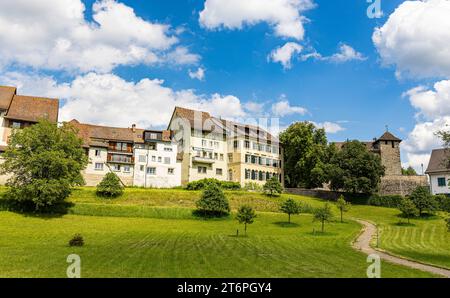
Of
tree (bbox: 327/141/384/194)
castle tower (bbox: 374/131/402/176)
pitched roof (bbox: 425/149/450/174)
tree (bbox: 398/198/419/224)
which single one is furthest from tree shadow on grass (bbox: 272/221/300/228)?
castle tower (bbox: 374/131/402/176)

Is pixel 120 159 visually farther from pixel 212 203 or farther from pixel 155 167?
pixel 212 203

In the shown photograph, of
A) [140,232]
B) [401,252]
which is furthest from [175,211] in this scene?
[401,252]

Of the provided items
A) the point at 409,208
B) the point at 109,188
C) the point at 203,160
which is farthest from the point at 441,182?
the point at 109,188

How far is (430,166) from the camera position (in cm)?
7162

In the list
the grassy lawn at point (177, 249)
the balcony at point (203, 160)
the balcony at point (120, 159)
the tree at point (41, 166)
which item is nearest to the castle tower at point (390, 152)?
the balcony at point (203, 160)

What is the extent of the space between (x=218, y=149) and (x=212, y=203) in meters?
25.5

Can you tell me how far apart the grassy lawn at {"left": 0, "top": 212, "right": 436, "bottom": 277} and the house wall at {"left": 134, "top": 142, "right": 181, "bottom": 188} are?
20.6 m

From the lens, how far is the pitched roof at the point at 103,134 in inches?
2633

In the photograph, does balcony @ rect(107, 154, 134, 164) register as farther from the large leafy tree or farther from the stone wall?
the stone wall

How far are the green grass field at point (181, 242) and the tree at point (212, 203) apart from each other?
1.79 m

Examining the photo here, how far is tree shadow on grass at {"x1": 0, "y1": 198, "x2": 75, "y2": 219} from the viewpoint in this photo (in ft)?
151

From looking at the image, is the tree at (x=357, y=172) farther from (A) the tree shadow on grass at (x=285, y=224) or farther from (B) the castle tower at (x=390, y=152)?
(A) the tree shadow on grass at (x=285, y=224)
